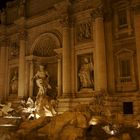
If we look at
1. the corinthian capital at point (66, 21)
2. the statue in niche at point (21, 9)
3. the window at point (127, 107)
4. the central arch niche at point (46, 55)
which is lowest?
the window at point (127, 107)

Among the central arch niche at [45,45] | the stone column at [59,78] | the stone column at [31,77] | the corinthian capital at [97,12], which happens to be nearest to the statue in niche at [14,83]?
the stone column at [31,77]

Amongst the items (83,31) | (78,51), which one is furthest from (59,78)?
(83,31)

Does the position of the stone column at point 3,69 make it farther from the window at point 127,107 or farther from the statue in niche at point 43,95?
the window at point 127,107

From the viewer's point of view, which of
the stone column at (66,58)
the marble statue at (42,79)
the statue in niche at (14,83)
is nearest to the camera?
the stone column at (66,58)

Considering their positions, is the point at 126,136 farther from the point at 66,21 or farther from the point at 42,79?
the point at 66,21

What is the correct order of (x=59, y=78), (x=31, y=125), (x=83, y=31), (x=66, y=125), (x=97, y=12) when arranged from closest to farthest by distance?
(x=66, y=125) → (x=31, y=125) → (x=97, y=12) → (x=83, y=31) → (x=59, y=78)

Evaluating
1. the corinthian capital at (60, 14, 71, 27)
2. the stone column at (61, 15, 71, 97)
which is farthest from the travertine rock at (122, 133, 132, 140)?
the corinthian capital at (60, 14, 71, 27)

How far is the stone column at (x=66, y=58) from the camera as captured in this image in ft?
62.8

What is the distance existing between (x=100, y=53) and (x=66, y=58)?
2966 millimetres

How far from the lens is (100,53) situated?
58.4 feet

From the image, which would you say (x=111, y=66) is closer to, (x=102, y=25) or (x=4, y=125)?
(x=102, y=25)

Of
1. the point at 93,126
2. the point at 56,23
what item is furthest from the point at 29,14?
the point at 93,126

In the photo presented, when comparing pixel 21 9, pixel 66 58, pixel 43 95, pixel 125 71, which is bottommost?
pixel 43 95

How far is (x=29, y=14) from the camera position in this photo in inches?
941
